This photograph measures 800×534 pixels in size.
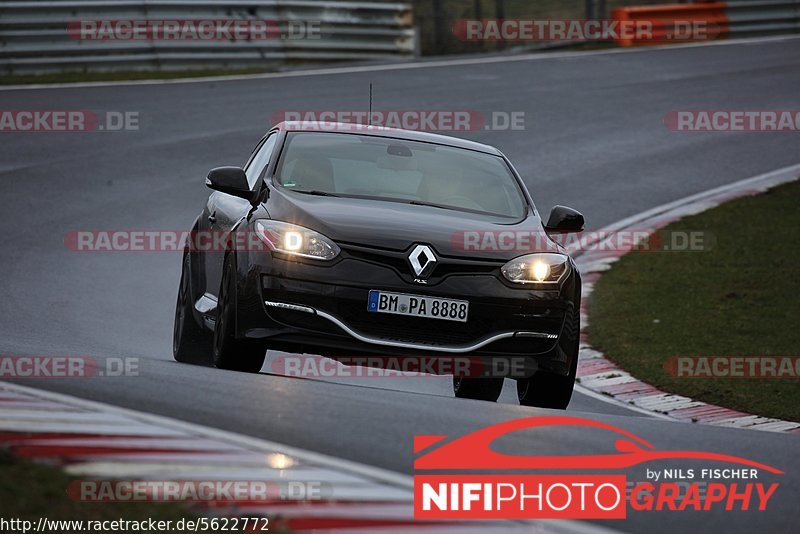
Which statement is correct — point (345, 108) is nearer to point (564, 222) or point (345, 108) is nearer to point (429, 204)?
point (564, 222)

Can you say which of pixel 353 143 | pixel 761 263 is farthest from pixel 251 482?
pixel 761 263

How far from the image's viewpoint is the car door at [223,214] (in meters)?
8.45

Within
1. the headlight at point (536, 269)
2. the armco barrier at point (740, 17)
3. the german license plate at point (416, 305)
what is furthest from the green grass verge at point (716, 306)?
the armco barrier at point (740, 17)

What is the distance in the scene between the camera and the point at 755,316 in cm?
1208

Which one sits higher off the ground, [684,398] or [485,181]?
[485,181]

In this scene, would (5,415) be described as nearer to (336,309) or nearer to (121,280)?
(336,309)

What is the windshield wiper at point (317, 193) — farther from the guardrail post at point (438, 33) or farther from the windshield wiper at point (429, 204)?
the guardrail post at point (438, 33)

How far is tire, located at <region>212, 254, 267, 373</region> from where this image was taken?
25.5ft

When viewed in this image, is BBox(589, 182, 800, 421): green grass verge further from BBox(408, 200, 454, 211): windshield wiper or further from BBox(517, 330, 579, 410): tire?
BBox(408, 200, 454, 211): windshield wiper

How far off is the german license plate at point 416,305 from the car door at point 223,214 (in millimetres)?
1116

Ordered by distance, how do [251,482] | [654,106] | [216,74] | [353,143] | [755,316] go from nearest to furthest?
[251,482], [353,143], [755,316], [654,106], [216,74]

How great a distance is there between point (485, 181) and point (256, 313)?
204 centimetres

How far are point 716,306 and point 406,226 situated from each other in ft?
18.1

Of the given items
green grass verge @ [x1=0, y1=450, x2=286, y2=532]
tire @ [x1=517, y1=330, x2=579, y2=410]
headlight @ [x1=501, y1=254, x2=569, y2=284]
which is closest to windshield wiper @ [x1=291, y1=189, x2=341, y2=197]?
headlight @ [x1=501, y1=254, x2=569, y2=284]
